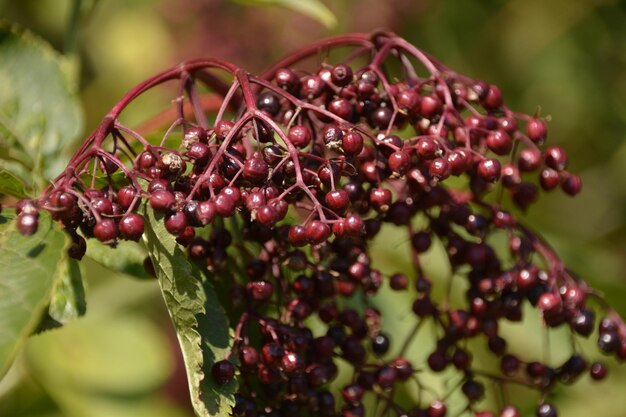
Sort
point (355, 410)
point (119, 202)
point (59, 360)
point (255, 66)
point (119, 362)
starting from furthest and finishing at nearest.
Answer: point (255, 66)
point (119, 362)
point (59, 360)
point (355, 410)
point (119, 202)

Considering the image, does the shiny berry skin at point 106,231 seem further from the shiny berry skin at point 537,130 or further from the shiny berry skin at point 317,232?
the shiny berry skin at point 537,130

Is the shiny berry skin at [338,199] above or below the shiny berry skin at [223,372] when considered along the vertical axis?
above

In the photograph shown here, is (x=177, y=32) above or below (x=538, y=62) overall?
below

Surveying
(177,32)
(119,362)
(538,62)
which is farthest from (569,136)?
(119,362)

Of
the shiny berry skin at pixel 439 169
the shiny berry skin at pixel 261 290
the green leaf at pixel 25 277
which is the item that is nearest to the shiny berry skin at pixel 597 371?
the shiny berry skin at pixel 439 169

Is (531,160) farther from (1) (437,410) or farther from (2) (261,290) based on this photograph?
(2) (261,290)

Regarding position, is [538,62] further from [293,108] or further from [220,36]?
[293,108]
